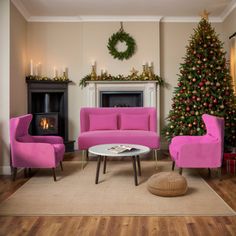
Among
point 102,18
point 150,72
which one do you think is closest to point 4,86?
point 102,18

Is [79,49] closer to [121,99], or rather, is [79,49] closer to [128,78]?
[128,78]

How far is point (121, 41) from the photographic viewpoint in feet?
23.5

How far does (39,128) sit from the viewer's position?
700 cm

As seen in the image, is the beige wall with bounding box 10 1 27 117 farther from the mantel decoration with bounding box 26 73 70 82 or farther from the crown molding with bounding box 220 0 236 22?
the crown molding with bounding box 220 0 236 22

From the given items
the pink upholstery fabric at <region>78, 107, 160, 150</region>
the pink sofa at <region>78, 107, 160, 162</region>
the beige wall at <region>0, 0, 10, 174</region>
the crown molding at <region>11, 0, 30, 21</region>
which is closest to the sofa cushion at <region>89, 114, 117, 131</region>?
the pink sofa at <region>78, 107, 160, 162</region>

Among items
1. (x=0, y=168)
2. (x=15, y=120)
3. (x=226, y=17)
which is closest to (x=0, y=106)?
(x=15, y=120)

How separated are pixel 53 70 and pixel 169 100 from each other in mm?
2756

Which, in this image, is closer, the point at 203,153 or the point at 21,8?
the point at 203,153

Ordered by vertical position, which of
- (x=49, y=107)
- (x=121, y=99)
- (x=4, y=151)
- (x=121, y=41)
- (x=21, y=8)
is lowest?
(x=4, y=151)

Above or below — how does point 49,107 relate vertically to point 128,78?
below

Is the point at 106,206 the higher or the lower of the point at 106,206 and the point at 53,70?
the lower

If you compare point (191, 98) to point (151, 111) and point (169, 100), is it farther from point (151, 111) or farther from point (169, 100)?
point (169, 100)

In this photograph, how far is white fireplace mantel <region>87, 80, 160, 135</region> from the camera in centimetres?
707

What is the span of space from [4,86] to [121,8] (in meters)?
2.92
